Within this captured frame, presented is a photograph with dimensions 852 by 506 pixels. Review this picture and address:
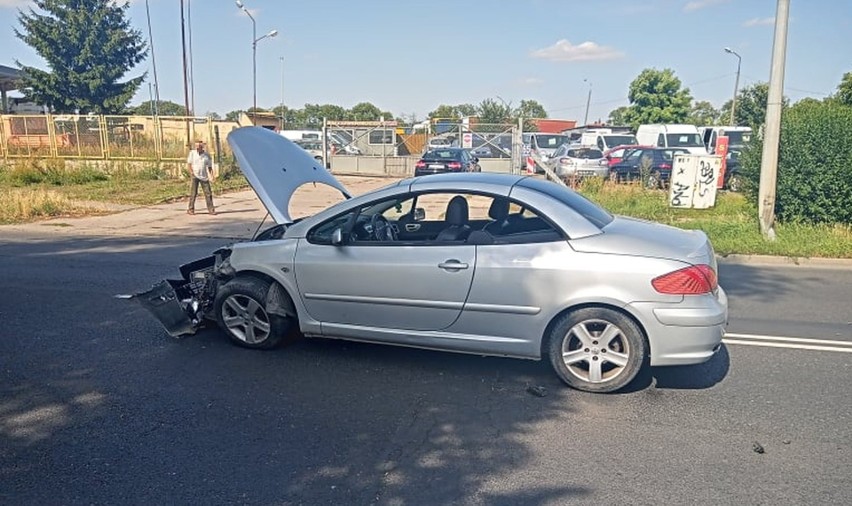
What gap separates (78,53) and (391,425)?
4718cm

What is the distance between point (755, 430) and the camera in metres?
3.68

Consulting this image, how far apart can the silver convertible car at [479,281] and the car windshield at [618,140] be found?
81.2 feet

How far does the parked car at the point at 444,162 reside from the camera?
69.9 feet

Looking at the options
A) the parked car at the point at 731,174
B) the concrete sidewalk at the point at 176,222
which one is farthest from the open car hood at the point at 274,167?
the parked car at the point at 731,174

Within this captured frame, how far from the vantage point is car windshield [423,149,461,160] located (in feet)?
71.2

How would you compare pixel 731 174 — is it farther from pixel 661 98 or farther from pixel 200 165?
pixel 661 98

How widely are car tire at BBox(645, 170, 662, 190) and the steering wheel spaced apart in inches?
522

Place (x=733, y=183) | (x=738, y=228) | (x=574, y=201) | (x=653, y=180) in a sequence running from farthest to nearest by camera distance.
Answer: (x=733, y=183) → (x=653, y=180) → (x=738, y=228) → (x=574, y=201)

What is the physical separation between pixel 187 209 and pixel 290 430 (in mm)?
12749

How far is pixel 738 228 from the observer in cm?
1046

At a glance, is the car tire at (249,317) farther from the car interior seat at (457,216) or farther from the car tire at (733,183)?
the car tire at (733,183)

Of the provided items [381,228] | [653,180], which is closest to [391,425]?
[381,228]

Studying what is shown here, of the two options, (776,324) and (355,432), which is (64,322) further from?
(776,324)

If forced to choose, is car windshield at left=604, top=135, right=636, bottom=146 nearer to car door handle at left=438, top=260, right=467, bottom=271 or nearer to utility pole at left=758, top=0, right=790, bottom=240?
utility pole at left=758, top=0, right=790, bottom=240
